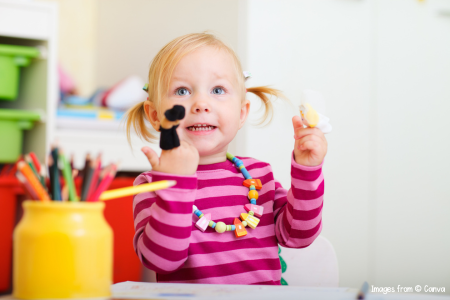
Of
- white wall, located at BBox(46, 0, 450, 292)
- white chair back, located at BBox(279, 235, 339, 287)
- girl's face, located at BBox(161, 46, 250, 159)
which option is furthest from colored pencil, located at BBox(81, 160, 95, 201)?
white wall, located at BBox(46, 0, 450, 292)

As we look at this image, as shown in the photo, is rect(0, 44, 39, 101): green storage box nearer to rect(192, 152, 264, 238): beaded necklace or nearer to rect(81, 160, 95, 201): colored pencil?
rect(192, 152, 264, 238): beaded necklace

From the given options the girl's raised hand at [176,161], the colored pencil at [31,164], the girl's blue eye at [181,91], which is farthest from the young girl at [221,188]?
the colored pencil at [31,164]

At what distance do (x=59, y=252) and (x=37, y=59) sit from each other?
1.46m

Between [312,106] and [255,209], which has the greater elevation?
[312,106]

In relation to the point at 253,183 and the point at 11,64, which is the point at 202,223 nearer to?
the point at 253,183

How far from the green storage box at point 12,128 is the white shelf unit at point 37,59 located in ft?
0.16

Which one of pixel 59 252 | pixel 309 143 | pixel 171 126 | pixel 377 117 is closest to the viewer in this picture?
pixel 59 252

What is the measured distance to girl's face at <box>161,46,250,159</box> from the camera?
2.21 ft

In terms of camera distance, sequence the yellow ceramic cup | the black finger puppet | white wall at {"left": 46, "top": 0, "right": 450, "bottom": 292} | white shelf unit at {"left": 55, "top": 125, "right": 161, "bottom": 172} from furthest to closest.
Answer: white shelf unit at {"left": 55, "top": 125, "right": 161, "bottom": 172}, white wall at {"left": 46, "top": 0, "right": 450, "bottom": 292}, the black finger puppet, the yellow ceramic cup

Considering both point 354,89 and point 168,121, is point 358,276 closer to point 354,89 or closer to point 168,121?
point 354,89

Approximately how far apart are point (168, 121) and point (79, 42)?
6.15ft

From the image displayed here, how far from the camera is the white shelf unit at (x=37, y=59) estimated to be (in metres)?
1.50

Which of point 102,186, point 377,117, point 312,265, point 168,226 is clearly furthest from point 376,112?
point 102,186

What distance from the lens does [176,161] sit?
48 centimetres
